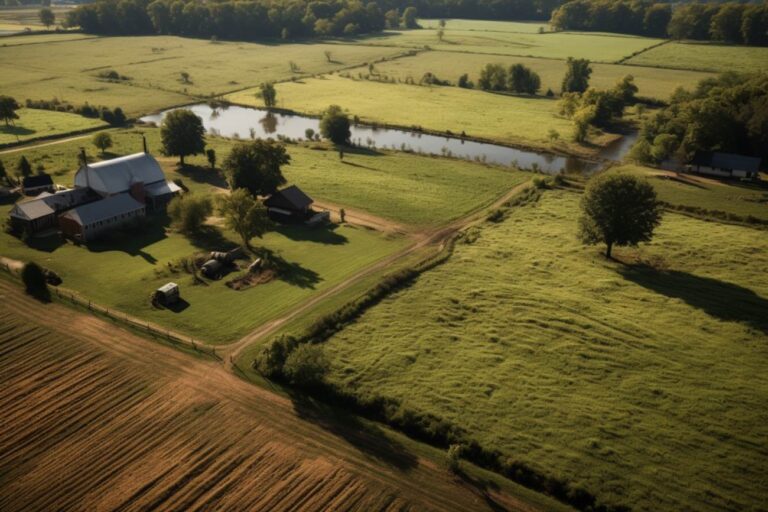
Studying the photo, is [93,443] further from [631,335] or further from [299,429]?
[631,335]

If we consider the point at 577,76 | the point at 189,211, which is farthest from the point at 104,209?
the point at 577,76

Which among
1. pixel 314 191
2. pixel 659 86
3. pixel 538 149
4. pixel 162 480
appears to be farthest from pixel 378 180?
pixel 659 86

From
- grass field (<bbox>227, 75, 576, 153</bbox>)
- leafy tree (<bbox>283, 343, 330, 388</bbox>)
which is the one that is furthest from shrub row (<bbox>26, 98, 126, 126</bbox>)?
leafy tree (<bbox>283, 343, 330, 388</bbox>)

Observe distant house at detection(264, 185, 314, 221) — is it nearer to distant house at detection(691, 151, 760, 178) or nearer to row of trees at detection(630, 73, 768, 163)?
row of trees at detection(630, 73, 768, 163)

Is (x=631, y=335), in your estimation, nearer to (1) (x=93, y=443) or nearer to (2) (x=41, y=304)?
(1) (x=93, y=443)

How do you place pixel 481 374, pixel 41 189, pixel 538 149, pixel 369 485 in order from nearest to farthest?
pixel 369 485
pixel 481 374
pixel 41 189
pixel 538 149

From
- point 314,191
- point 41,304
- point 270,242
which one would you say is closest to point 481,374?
point 270,242

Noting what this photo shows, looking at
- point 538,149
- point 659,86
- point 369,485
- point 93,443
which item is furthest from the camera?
point 659,86

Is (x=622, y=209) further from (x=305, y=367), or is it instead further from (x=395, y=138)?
(x=395, y=138)

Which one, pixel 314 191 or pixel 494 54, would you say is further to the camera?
pixel 494 54
